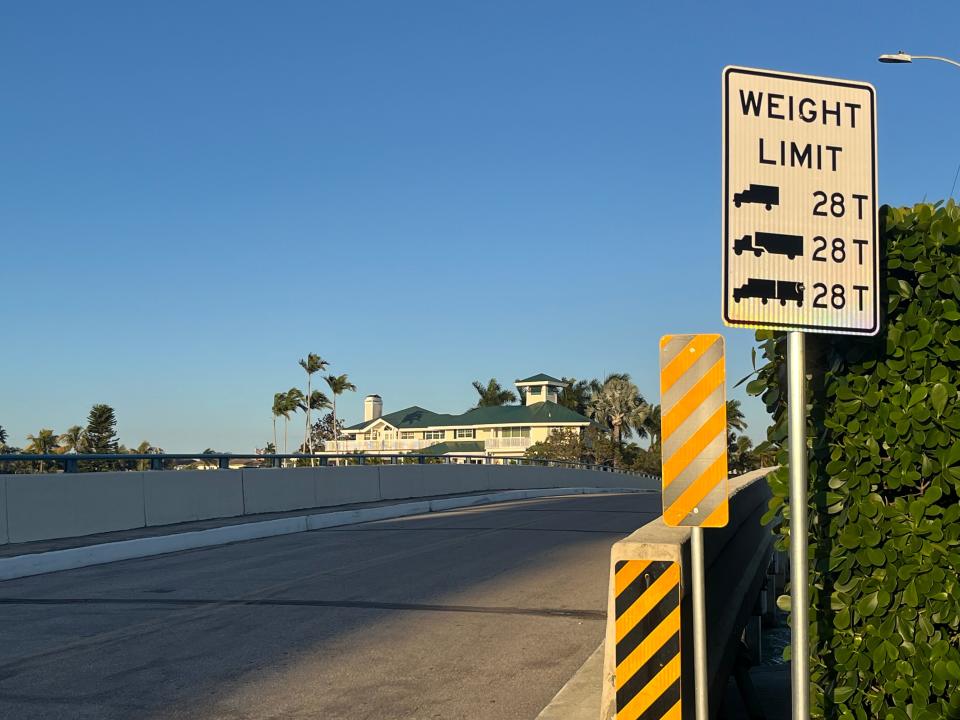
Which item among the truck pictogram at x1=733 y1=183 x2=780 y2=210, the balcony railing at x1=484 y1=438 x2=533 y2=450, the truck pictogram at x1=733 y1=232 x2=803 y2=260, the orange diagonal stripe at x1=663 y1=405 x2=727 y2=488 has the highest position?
the truck pictogram at x1=733 y1=183 x2=780 y2=210

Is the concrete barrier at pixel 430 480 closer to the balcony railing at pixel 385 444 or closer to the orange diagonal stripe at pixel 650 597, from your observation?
the orange diagonal stripe at pixel 650 597

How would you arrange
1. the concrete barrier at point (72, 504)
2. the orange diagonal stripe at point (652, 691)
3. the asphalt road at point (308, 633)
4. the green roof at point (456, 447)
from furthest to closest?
the green roof at point (456, 447)
the concrete barrier at point (72, 504)
the asphalt road at point (308, 633)
the orange diagonal stripe at point (652, 691)

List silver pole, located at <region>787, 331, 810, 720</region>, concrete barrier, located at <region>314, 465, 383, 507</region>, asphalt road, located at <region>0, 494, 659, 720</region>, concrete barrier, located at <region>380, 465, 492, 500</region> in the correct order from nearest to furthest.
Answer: silver pole, located at <region>787, 331, 810, 720</region> < asphalt road, located at <region>0, 494, 659, 720</region> < concrete barrier, located at <region>314, 465, 383, 507</region> < concrete barrier, located at <region>380, 465, 492, 500</region>

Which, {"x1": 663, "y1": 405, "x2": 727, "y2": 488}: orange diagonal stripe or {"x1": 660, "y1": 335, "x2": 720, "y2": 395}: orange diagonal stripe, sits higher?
{"x1": 660, "y1": 335, "x2": 720, "y2": 395}: orange diagonal stripe

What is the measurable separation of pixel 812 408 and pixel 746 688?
9.35 feet

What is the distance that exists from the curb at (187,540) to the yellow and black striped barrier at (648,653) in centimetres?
1074

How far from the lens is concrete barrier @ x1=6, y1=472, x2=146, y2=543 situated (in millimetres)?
15266

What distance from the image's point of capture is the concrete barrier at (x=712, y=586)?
4.70 m

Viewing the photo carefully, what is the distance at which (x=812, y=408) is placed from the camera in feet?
16.2

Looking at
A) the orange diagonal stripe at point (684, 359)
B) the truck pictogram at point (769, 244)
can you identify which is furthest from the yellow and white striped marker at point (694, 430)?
the truck pictogram at point (769, 244)

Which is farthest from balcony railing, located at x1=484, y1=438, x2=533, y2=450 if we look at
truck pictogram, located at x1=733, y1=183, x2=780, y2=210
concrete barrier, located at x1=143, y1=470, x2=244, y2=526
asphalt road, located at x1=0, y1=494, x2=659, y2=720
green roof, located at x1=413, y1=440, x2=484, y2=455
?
truck pictogram, located at x1=733, y1=183, x2=780, y2=210

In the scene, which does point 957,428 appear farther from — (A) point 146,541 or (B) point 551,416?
(B) point 551,416

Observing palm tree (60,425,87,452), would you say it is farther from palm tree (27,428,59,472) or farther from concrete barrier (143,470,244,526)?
concrete barrier (143,470,244,526)

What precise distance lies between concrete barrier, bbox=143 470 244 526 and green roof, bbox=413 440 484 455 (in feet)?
270
